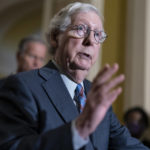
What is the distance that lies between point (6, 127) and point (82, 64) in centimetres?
46

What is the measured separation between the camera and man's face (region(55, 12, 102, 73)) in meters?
1.39

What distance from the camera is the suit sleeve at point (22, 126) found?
3.36 feet

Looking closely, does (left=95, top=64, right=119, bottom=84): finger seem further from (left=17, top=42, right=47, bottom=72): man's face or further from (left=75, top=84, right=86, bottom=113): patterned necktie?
(left=17, top=42, right=47, bottom=72): man's face

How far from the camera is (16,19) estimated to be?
9227 mm

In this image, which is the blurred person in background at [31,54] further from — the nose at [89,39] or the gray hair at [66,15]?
the nose at [89,39]

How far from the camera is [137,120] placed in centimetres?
364

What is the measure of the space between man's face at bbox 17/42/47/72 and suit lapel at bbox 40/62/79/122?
1672mm

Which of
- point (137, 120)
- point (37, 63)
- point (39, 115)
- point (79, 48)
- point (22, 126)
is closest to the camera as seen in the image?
point (22, 126)

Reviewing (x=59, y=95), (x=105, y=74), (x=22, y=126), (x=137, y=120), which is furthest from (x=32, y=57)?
(x=105, y=74)

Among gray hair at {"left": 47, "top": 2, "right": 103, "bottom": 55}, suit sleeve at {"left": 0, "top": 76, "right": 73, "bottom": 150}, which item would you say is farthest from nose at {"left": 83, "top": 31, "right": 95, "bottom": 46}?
suit sleeve at {"left": 0, "top": 76, "right": 73, "bottom": 150}

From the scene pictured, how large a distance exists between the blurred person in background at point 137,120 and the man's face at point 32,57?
130 centimetres

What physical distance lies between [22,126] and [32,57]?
2.07 metres

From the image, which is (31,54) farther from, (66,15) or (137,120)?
(66,15)

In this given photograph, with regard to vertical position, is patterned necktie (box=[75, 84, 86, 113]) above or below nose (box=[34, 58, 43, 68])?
above
